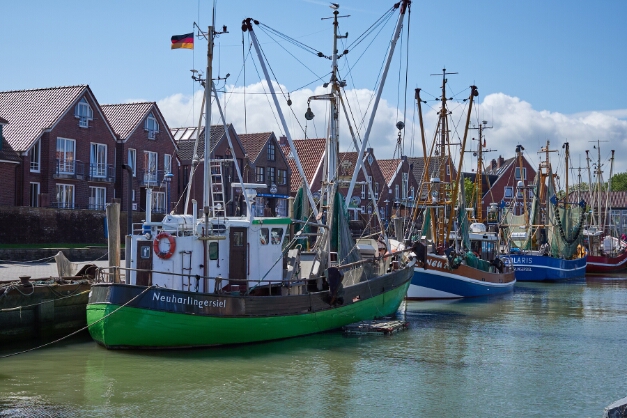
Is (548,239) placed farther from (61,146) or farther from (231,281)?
(231,281)

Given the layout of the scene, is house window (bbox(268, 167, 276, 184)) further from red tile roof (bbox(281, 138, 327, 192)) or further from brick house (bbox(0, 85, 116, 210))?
brick house (bbox(0, 85, 116, 210))

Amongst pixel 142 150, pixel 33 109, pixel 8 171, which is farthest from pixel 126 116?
pixel 8 171

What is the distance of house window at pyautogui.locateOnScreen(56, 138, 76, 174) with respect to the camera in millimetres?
47500

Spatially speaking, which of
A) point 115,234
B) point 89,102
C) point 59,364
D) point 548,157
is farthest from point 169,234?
point 548,157

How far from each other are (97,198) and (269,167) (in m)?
16.7

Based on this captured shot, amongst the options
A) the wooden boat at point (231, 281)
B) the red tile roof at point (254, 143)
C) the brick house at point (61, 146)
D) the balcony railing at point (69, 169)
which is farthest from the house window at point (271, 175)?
the wooden boat at point (231, 281)

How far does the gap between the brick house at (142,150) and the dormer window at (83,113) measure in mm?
3162

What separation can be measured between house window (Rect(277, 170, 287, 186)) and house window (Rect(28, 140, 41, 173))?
Result: 891 inches

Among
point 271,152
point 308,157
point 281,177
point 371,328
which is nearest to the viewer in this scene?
point 371,328

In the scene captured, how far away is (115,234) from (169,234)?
214 cm

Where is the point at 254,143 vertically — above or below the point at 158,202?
above

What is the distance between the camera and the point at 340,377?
18531 millimetres

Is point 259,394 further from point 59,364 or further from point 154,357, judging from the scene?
point 59,364

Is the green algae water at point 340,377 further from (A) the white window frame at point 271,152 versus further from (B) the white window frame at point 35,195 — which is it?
(A) the white window frame at point 271,152
